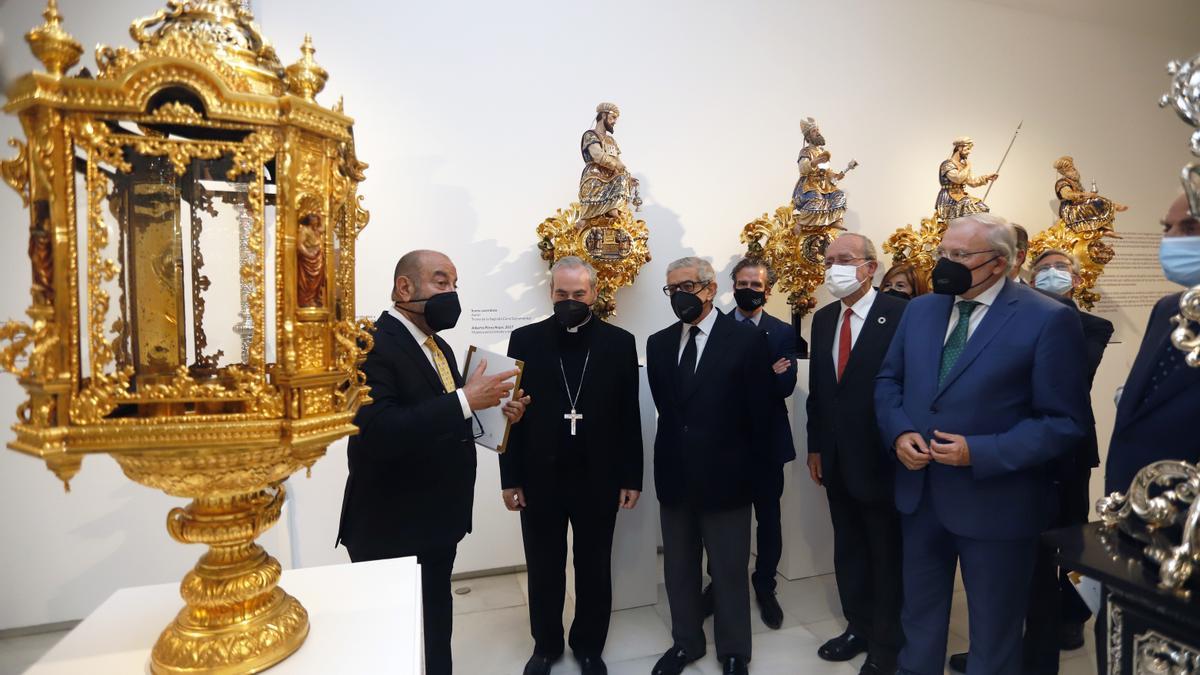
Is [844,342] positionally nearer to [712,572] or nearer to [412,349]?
[712,572]

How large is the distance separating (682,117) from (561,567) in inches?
127

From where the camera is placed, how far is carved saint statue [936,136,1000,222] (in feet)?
15.2

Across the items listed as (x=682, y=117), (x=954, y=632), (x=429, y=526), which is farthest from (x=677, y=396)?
(x=682, y=117)

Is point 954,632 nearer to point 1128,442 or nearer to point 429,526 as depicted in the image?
point 1128,442

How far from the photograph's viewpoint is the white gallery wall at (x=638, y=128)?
309cm

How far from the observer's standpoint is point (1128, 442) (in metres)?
1.83

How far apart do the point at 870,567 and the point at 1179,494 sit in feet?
5.89

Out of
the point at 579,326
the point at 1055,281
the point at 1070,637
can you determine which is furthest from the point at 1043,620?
the point at 579,326

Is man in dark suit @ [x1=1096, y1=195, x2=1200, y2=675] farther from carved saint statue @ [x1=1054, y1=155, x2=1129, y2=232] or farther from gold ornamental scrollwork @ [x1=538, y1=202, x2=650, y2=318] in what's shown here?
carved saint statue @ [x1=1054, y1=155, x2=1129, y2=232]

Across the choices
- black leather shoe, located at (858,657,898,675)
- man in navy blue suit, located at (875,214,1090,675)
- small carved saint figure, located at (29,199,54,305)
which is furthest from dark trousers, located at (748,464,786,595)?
small carved saint figure, located at (29,199,54,305)

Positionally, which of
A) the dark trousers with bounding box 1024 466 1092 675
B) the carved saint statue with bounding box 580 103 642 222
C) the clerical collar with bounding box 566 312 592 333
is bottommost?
the dark trousers with bounding box 1024 466 1092 675

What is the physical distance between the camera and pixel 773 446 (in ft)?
10.6

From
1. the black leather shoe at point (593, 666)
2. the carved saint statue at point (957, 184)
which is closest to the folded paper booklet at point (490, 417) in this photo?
the black leather shoe at point (593, 666)

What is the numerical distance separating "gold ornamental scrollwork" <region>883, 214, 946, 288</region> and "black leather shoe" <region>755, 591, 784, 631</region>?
2798 millimetres
